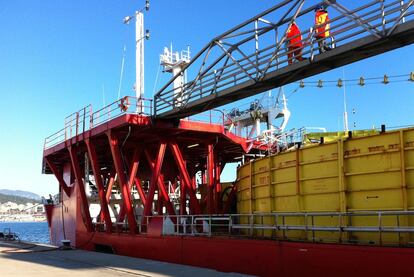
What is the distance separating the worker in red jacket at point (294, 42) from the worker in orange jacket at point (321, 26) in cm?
59

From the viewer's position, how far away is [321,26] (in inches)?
518

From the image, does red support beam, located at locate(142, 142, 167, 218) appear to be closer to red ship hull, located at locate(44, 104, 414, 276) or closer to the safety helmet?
red ship hull, located at locate(44, 104, 414, 276)

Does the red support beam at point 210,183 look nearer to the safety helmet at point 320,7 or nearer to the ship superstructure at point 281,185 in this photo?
the ship superstructure at point 281,185

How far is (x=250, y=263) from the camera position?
15.0 m

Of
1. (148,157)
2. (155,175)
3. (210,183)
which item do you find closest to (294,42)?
(210,183)

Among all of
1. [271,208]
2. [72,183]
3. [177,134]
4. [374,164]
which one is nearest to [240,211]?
[271,208]

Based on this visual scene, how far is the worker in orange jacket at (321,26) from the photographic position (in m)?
Answer: 13.2

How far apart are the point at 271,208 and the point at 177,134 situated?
24.5 feet

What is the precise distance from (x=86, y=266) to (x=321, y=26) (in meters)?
11.3

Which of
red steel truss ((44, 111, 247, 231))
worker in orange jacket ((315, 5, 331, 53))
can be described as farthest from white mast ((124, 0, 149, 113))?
worker in orange jacket ((315, 5, 331, 53))

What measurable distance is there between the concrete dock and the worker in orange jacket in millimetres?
7227

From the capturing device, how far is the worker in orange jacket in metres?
13.2

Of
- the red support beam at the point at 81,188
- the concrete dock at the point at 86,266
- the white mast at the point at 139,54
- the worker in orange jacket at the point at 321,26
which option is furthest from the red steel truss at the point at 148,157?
the worker in orange jacket at the point at 321,26

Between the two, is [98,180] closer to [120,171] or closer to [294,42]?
[120,171]
